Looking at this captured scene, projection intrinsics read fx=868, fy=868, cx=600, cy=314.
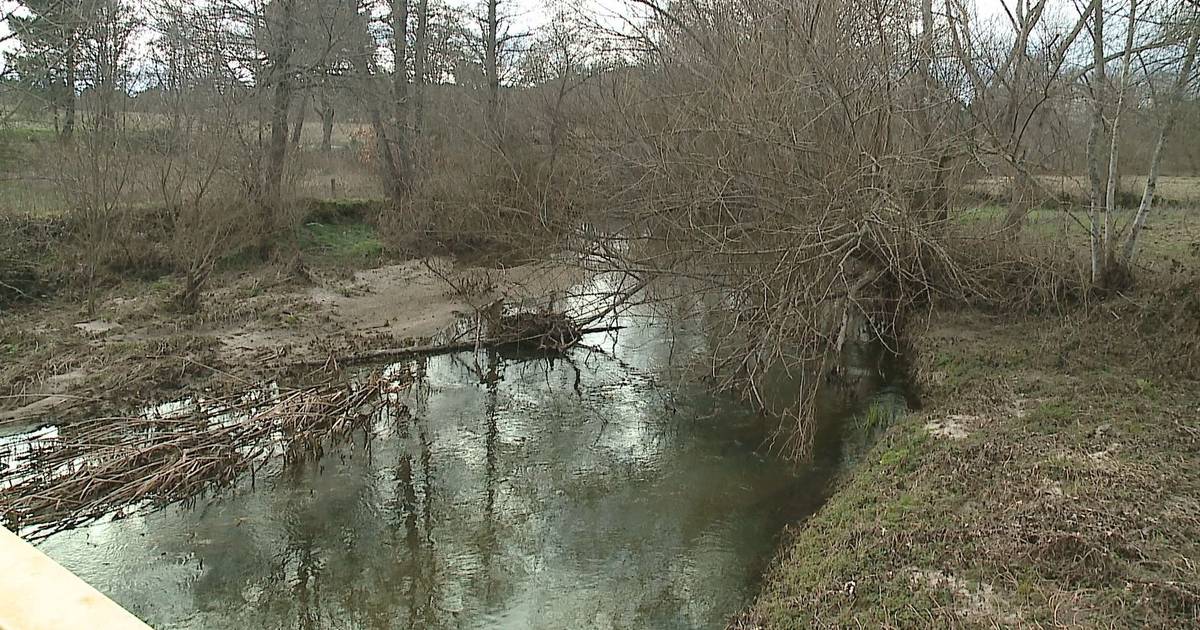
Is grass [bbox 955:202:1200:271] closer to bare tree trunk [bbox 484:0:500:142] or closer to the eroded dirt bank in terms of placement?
the eroded dirt bank

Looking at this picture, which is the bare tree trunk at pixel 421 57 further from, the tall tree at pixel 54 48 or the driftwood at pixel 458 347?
the driftwood at pixel 458 347

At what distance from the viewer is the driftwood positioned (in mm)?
11664

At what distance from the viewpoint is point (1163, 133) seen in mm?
9758

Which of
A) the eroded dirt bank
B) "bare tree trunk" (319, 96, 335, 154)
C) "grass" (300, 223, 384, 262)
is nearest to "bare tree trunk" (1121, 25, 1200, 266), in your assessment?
the eroded dirt bank

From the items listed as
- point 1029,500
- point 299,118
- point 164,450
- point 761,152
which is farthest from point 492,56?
point 1029,500

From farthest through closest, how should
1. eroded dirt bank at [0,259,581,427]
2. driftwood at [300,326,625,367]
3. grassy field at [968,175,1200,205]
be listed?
1. driftwood at [300,326,625,367]
2. grassy field at [968,175,1200,205]
3. eroded dirt bank at [0,259,581,427]

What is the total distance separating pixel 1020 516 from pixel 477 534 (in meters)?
3.94

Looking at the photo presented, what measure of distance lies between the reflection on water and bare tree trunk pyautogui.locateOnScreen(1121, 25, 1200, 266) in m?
5.16

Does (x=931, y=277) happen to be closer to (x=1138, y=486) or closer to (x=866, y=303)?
(x=866, y=303)

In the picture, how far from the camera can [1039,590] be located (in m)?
4.50

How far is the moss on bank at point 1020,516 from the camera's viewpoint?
176 inches

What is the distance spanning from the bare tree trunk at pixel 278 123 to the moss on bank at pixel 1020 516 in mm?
Answer: 12988

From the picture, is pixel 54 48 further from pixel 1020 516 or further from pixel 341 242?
pixel 1020 516

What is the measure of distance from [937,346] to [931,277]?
1.25 meters
